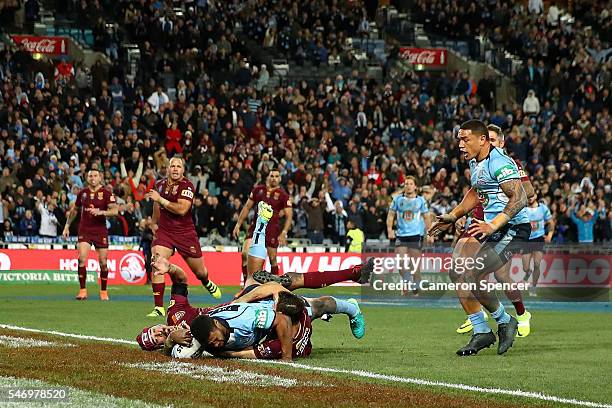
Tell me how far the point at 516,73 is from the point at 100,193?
939 inches

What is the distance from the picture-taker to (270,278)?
11.8m

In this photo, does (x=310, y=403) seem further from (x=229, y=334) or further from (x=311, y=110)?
(x=311, y=110)

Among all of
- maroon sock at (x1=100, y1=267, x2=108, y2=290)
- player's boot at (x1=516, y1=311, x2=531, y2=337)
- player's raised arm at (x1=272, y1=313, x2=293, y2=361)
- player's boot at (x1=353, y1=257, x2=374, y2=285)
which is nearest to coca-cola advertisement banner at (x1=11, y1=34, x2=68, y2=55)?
maroon sock at (x1=100, y1=267, x2=108, y2=290)

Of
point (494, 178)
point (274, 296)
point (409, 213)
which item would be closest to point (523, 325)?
point (494, 178)

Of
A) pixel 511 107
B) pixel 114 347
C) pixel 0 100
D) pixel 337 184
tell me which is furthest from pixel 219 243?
pixel 114 347

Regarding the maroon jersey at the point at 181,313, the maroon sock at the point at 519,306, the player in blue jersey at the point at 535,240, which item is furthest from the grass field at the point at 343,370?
the player in blue jersey at the point at 535,240

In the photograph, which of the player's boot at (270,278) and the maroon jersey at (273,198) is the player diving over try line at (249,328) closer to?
the player's boot at (270,278)

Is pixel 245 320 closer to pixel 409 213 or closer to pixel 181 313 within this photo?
pixel 181 313

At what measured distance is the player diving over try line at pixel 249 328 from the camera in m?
11.2

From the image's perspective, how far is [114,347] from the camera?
12.7 m

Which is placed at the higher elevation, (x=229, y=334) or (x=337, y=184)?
(x=229, y=334)

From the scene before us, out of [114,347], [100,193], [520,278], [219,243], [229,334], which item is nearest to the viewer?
[229,334]

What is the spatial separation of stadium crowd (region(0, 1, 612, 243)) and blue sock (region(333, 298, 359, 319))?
1524cm

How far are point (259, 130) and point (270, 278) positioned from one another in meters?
23.6
